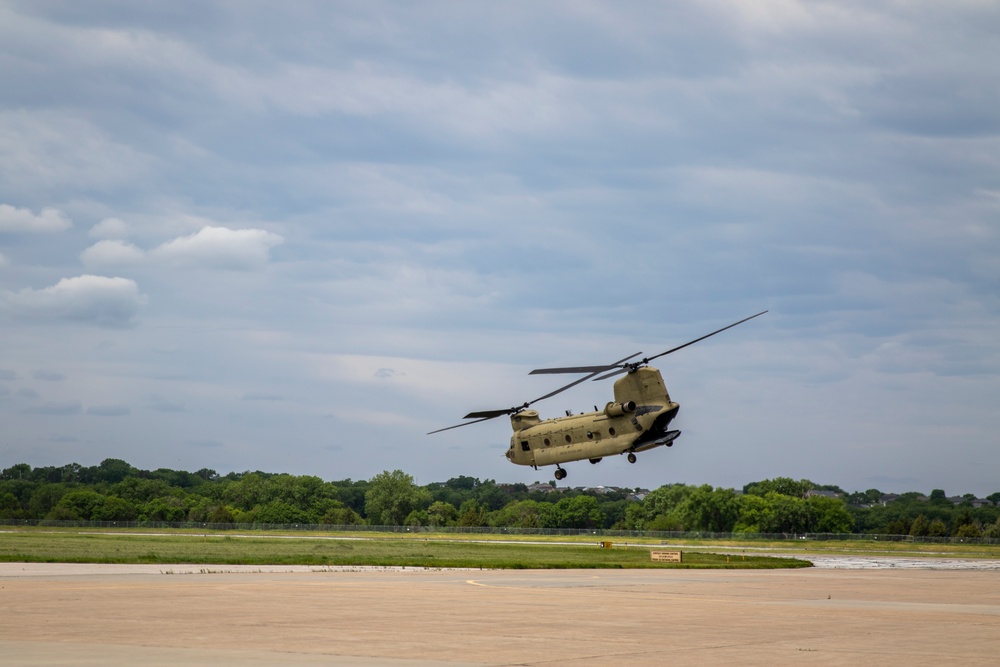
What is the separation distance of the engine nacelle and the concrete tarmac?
1920 cm

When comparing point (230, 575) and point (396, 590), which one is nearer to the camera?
point (396, 590)

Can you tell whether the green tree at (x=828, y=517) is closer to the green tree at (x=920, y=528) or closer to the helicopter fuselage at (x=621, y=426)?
the green tree at (x=920, y=528)

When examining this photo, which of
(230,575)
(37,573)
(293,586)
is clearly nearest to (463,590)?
(293,586)

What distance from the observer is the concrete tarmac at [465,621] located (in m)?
19.1

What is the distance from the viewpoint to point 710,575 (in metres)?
53.0

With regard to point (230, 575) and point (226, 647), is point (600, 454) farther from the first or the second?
point (226, 647)

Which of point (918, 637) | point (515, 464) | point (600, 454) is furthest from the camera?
point (515, 464)

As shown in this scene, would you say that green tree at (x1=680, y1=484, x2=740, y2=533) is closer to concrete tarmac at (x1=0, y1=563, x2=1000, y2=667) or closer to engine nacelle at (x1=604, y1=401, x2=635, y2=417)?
engine nacelle at (x1=604, y1=401, x2=635, y2=417)

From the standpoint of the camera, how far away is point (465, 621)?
25453 mm

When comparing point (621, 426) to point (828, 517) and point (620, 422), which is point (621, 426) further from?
point (828, 517)

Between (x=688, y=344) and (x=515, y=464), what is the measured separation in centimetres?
2017

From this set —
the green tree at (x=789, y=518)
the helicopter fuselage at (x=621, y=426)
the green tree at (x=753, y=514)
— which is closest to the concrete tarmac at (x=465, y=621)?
the helicopter fuselage at (x=621, y=426)

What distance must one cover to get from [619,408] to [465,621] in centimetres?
3828

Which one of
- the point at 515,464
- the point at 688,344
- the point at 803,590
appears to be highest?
the point at 688,344
